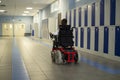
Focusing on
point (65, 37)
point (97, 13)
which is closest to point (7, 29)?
point (97, 13)

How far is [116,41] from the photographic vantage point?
836cm

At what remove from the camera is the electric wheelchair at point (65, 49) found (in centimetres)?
734

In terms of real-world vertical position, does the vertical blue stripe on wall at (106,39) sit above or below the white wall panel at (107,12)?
below

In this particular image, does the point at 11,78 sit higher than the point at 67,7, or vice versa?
the point at 67,7

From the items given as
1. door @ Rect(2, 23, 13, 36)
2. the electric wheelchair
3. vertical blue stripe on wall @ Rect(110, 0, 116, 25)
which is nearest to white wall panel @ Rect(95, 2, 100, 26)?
vertical blue stripe on wall @ Rect(110, 0, 116, 25)

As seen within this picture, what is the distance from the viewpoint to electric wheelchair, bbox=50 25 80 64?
734cm

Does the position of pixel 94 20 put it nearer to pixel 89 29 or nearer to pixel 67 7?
pixel 89 29

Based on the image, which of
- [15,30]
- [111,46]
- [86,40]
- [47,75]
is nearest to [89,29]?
[86,40]

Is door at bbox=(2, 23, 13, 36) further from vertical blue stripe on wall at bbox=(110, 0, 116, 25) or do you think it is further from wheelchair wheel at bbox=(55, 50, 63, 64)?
wheelchair wheel at bbox=(55, 50, 63, 64)

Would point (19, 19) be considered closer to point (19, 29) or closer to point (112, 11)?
point (19, 29)

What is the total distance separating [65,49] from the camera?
7.54m

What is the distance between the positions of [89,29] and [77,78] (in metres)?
5.88

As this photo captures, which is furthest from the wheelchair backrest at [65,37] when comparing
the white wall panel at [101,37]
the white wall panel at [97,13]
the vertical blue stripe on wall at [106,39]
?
the white wall panel at [97,13]

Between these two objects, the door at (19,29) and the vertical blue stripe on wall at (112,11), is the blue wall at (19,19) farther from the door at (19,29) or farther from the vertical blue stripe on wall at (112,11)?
the vertical blue stripe on wall at (112,11)
